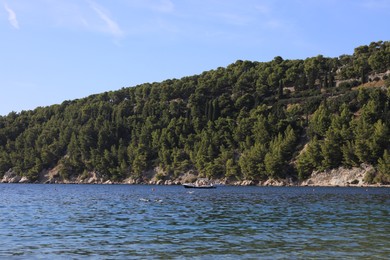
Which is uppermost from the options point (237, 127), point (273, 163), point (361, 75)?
point (361, 75)

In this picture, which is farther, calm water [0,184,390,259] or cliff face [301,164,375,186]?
cliff face [301,164,375,186]

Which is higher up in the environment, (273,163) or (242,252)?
(273,163)

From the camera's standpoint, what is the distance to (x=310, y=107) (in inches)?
6964

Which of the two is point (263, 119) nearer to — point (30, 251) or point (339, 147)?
point (339, 147)

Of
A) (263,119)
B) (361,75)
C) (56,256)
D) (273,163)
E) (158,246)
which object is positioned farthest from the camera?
(361,75)

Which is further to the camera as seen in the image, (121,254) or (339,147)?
(339,147)

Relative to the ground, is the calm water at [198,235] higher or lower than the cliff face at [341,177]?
lower

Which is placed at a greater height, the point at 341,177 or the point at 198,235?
the point at 341,177

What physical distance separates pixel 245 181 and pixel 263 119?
26351 mm

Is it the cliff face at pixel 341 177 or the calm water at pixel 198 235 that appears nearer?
the calm water at pixel 198 235

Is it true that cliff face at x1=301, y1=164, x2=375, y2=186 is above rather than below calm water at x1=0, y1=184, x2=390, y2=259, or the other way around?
above

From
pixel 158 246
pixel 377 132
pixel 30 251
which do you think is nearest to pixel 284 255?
pixel 158 246

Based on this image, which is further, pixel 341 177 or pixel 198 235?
pixel 341 177

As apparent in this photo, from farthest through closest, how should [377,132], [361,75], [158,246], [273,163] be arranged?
1. [361,75]
2. [273,163]
3. [377,132]
4. [158,246]
